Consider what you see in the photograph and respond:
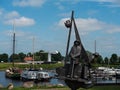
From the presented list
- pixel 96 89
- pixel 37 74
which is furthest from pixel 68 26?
pixel 37 74

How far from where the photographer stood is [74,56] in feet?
65.0

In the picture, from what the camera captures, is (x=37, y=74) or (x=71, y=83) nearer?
(x=71, y=83)

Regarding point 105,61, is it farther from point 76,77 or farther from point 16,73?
point 76,77

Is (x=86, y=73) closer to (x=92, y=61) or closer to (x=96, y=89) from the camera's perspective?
(x=92, y=61)

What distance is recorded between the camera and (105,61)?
143125mm

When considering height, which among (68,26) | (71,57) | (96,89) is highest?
(68,26)

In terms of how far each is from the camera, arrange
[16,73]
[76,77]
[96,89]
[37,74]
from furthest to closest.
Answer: [16,73]
[37,74]
[96,89]
[76,77]

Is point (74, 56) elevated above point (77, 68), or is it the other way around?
point (74, 56)

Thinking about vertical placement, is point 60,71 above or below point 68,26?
below

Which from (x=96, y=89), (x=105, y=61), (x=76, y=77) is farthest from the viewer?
(x=105, y=61)

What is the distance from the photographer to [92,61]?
1992 centimetres

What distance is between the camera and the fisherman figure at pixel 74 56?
19734 mm

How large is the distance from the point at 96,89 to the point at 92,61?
35.1 ft

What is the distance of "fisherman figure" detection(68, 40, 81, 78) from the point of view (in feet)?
64.7
